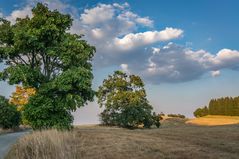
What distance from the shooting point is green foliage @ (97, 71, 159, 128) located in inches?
2240

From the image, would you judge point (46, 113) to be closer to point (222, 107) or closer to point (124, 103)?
point (124, 103)

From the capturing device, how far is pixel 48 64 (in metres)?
34.9

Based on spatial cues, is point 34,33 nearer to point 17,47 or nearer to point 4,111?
point 17,47

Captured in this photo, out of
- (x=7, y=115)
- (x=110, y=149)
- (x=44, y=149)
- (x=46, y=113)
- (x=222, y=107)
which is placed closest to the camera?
(x=44, y=149)

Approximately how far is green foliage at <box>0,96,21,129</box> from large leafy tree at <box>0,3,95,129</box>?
57.2 feet

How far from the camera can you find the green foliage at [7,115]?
5111 centimetres

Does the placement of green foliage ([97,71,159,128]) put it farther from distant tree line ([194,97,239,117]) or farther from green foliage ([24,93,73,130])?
distant tree line ([194,97,239,117])

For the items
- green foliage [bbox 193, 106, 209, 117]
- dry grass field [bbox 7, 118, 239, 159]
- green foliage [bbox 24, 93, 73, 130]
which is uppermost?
green foliage [bbox 193, 106, 209, 117]

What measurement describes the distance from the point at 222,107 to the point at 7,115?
271 ft

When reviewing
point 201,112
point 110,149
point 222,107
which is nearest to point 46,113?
point 110,149

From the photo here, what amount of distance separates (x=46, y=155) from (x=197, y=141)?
11183mm

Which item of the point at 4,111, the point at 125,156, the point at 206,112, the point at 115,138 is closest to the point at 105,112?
the point at 4,111

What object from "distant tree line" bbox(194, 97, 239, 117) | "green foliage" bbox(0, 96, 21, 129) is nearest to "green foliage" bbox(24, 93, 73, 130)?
"green foliage" bbox(0, 96, 21, 129)

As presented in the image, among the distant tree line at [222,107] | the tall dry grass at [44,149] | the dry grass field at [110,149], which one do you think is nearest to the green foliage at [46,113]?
the dry grass field at [110,149]
